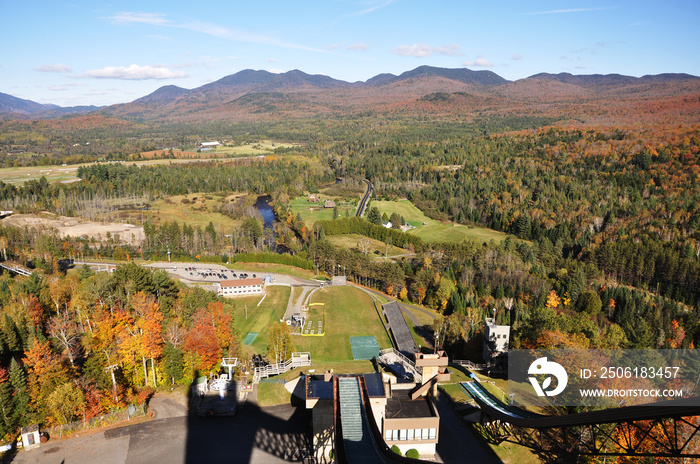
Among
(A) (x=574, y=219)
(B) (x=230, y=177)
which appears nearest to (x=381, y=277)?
(A) (x=574, y=219)

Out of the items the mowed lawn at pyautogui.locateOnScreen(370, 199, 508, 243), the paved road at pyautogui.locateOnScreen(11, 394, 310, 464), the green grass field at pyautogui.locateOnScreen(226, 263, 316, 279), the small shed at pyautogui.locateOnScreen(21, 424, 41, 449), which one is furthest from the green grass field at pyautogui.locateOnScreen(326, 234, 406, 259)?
the small shed at pyautogui.locateOnScreen(21, 424, 41, 449)

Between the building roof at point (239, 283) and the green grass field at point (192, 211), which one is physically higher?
the green grass field at point (192, 211)

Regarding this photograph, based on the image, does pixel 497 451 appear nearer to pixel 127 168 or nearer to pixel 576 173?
pixel 576 173

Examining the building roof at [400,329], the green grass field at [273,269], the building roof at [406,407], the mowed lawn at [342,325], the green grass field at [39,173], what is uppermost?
the green grass field at [39,173]

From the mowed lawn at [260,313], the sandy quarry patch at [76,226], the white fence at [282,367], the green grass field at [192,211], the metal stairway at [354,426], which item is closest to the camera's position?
the metal stairway at [354,426]

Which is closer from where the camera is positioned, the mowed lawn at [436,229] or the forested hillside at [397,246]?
the forested hillside at [397,246]

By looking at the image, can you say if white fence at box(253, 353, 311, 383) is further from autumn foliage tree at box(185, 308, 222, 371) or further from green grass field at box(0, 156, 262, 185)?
green grass field at box(0, 156, 262, 185)

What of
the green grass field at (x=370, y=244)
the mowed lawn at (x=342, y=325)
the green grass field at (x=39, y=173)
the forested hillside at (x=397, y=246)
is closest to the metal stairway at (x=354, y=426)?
the forested hillside at (x=397, y=246)

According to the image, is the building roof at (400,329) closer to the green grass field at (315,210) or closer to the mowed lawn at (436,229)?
the mowed lawn at (436,229)
